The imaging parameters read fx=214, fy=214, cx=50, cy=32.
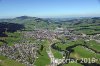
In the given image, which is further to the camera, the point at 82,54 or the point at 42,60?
the point at 82,54

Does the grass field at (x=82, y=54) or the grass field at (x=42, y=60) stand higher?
the grass field at (x=42, y=60)

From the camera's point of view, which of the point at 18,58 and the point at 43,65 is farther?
the point at 18,58

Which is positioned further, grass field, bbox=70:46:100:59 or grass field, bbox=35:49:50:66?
grass field, bbox=70:46:100:59

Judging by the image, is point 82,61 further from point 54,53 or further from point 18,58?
point 18,58

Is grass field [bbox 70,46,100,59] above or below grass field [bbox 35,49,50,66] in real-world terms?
below

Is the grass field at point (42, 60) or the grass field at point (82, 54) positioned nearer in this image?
the grass field at point (42, 60)

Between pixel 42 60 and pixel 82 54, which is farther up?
pixel 42 60

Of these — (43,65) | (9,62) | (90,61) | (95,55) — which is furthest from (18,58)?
(95,55)

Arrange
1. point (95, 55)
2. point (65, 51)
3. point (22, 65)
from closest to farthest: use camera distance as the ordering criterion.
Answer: point (22, 65) → point (95, 55) → point (65, 51)

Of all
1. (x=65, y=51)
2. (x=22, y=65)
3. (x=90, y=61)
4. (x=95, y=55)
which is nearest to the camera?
(x=22, y=65)
